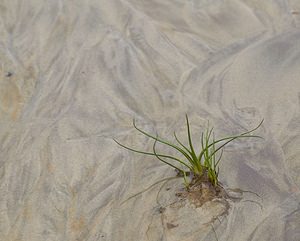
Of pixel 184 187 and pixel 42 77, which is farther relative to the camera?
pixel 42 77

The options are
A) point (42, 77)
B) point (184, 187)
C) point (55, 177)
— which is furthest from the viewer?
point (42, 77)

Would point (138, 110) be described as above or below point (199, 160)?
above

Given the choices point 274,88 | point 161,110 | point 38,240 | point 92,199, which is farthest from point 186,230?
point 274,88

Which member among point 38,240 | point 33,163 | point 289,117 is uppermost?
point 289,117

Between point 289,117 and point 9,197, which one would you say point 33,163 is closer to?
point 9,197

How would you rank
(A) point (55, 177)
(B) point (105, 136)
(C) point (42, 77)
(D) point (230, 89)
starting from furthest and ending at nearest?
1. (C) point (42, 77)
2. (D) point (230, 89)
3. (B) point (105, 136)
4. (A) point (55, 177)

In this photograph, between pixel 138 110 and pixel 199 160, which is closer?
pixel 199 160

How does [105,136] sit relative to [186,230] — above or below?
above
